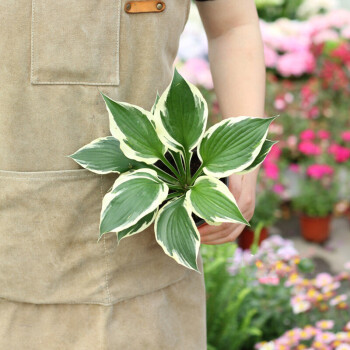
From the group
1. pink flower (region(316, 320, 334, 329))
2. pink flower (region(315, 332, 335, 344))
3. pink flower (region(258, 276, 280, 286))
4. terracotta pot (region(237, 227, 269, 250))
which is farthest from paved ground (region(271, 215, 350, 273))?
pink flower (region(315, 332, 335, 344))

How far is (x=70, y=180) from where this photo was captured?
94 centimetres

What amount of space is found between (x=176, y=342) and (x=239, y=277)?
4.10 ft

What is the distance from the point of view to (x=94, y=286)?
99 centimetres

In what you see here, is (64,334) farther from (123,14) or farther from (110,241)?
(123,14)

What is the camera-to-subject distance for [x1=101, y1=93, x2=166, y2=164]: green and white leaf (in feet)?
2.89

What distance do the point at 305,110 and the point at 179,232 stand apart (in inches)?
137

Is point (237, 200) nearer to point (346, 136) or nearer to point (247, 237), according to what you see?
point (247, 237)

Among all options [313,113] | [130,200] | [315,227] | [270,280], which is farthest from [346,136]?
[130,200]

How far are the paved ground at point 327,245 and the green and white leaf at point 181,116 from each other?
102 inches

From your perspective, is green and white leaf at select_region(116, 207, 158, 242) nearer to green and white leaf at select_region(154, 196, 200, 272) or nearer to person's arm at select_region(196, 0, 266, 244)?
green and white leaf at select_region(154, 196, 200, 272)

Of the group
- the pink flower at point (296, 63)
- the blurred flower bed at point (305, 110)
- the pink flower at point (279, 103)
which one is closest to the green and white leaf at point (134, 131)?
the blurred flower bed at point (305, 110)

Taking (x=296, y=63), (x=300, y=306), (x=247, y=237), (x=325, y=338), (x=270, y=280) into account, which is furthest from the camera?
(x=296, y=63)

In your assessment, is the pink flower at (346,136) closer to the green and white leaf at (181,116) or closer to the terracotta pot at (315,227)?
the terracotta pot at (315,227)

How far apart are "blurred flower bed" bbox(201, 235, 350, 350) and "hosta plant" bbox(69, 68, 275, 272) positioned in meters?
1.29
